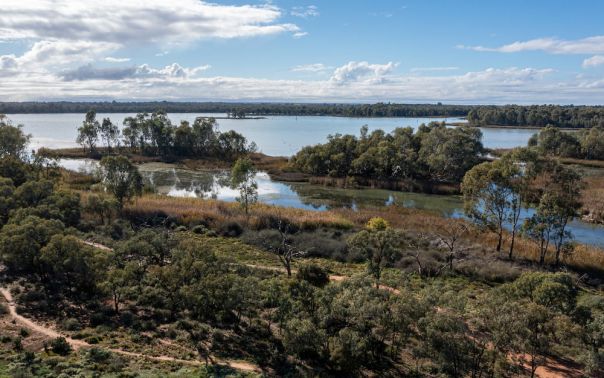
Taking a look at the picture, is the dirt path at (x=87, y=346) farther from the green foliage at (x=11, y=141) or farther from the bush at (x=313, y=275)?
the green foliage at (x=11, y=141)

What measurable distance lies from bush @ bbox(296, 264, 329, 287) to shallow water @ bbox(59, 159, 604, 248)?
2610 cm

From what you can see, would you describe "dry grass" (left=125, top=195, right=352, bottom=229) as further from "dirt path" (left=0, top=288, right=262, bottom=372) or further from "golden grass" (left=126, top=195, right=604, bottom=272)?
"dirt path" (left=0, top=288, right=262, bottom=372)

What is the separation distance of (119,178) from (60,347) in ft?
84.0

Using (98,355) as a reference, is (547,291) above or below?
above

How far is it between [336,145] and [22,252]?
175 feet

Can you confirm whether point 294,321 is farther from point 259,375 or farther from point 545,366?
point 545,366

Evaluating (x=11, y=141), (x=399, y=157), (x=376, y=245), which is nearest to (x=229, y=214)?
(x=376, y=245)

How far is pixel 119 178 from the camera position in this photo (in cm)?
4341

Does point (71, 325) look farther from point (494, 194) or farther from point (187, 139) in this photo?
point (187, 139)

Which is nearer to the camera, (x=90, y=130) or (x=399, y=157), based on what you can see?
(x=399, y=157)

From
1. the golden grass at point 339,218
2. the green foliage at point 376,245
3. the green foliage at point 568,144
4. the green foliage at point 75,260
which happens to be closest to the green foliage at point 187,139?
the golden grass at point 339,218

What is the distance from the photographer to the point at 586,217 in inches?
1885

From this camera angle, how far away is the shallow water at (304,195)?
2112 inches

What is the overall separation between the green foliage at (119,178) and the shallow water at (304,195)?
16304 mm
